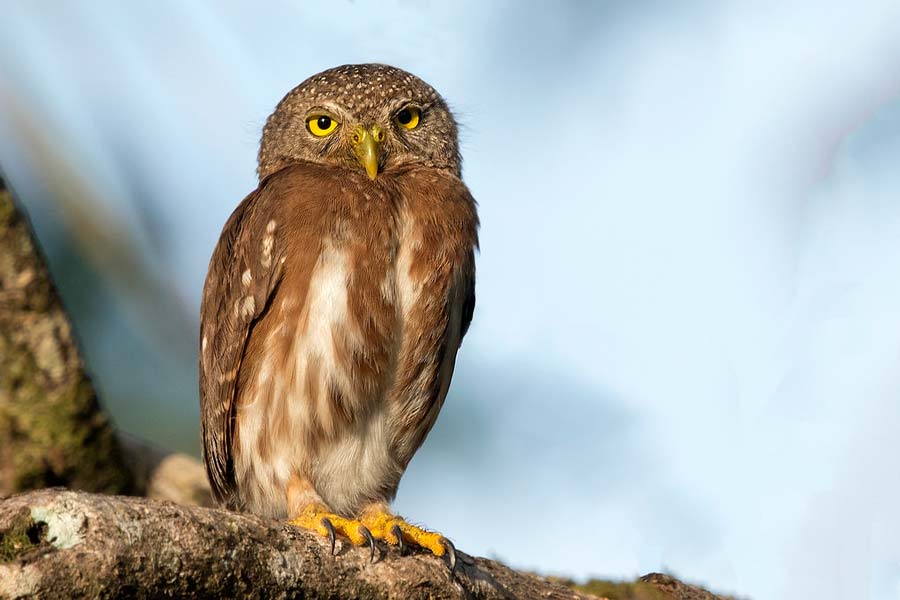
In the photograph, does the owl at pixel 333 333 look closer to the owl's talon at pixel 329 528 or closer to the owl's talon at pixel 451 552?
the owl's talon at pixel 451 552

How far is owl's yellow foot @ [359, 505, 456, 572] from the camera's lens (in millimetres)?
4195

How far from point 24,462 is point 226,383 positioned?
1.62 metres

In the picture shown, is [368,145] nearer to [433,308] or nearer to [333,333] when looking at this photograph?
[433,308]

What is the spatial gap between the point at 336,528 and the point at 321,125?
7.60 ft

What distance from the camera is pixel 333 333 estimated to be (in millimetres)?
4652

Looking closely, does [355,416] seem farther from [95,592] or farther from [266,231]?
[95,592]

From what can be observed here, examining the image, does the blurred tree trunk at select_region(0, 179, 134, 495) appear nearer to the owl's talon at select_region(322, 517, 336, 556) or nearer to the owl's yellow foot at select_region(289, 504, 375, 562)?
the owl's yellow foot at select_region(289, 504, 375, 562)

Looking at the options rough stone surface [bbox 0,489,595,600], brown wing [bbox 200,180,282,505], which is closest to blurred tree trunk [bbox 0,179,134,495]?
brown wing [bbox 200,180,282,505]

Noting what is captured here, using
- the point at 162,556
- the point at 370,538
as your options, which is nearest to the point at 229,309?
the point at 370,538

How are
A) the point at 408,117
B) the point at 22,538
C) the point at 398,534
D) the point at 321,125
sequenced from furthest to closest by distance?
the point at 408,117, the point at 321,125, the point at 398,534, the point at 22,538

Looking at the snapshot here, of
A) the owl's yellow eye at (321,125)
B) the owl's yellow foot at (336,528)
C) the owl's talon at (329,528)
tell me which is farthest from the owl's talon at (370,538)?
the owl's yellow eye at (321,125)

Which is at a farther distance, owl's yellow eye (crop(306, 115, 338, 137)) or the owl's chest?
owl's yellow eye (crop(306, 115, 338, 137))

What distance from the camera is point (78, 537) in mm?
2801

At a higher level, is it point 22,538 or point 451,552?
point 451,552
